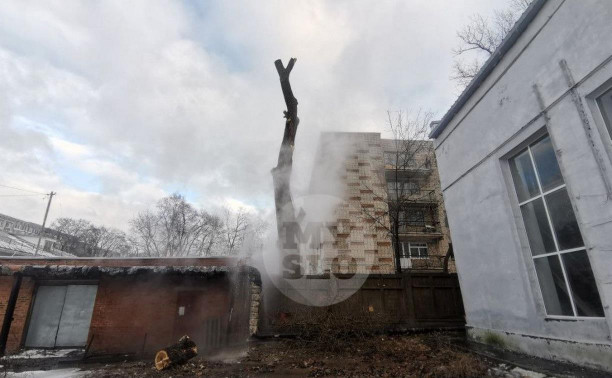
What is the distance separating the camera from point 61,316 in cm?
1057

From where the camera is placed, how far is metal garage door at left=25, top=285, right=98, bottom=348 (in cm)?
1029

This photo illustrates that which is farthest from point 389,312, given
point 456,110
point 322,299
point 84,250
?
point 84,250

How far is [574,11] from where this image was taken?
4398 mm

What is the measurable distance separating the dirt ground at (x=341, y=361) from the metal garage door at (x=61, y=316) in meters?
3.85

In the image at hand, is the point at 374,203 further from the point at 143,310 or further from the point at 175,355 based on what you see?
the point at 175,355

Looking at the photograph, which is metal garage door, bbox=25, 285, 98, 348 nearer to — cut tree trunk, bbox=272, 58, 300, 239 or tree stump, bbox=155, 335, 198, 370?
tree stump, bbox=155, 335, 198, 370

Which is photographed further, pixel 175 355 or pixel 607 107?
pixel 175 355

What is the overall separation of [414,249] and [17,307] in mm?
21154

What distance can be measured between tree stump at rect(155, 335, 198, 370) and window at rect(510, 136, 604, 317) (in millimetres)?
7304

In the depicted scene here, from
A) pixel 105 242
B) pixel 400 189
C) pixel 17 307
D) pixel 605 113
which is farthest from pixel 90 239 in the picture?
pixel 605 113

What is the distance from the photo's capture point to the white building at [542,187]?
4082mm

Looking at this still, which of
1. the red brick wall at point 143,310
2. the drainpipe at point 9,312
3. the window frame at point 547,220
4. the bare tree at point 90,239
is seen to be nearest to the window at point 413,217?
the red brick wall at point 143,310

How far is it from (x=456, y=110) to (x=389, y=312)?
6271 mm

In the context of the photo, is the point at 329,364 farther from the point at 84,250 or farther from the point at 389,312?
the point at 84,250
